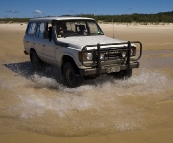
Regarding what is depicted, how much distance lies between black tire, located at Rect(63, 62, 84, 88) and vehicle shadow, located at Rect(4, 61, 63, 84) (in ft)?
2.36

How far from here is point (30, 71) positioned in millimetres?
9219

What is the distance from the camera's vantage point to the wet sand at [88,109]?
13.6 feet

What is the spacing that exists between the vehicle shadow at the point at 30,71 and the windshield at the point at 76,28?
1.39 meters

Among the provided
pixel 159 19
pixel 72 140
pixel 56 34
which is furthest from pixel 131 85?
pixel 159 19

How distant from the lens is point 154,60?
36.6ft

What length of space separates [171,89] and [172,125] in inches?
87.6

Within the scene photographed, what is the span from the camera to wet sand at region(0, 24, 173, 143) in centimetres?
414

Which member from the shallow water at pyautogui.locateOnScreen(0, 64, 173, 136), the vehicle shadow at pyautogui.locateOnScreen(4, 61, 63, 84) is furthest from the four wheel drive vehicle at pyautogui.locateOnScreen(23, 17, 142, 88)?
the vehicle shadow at pyautogui.locateOnScreen(4, 61, 63, 84)

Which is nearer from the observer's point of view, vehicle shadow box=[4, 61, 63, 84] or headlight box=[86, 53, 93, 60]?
headlight box=[86, 53, 93, 60]

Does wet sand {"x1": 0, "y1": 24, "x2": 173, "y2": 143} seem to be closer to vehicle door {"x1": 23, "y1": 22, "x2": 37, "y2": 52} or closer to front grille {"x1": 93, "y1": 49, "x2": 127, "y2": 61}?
front grille {"x1": 93, "y1": 49, "x2": 127, "y2": 61}

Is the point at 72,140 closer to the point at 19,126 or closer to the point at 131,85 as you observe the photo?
the point at 19,126

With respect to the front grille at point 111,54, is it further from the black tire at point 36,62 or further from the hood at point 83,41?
the black tire at point 36,62

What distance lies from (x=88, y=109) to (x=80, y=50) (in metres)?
1.46

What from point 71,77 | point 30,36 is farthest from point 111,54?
point 30,36
